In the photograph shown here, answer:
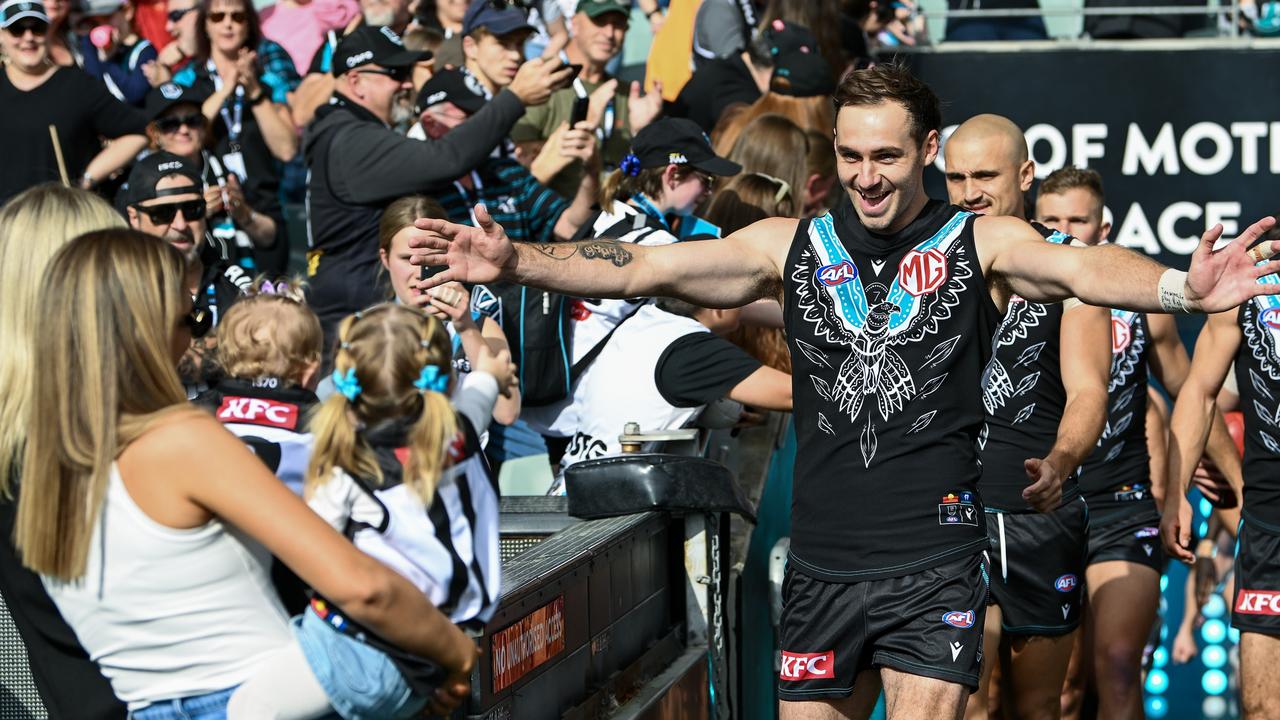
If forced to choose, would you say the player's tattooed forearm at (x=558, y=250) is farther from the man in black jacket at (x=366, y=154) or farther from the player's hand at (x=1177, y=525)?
the player's hand at (x=1177, y=525)

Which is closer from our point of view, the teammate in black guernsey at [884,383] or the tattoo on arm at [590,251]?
the teammate in black guernsey at [884,383]

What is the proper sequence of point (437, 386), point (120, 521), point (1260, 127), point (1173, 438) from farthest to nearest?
1. point (1260, 127)
2. point (1173, 438)
3. point (437, 386)
4. point (120, 521)

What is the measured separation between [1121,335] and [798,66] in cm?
325

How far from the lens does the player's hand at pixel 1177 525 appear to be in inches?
257

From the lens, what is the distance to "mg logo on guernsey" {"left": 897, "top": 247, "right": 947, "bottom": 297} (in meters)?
4.38

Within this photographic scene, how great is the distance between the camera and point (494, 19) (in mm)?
7719

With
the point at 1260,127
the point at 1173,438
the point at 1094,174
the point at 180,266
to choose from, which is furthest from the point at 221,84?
the point at 1260,127

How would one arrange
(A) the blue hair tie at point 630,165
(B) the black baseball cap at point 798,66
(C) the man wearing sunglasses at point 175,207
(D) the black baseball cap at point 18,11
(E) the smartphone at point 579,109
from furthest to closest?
(B) the black baseball cap at point 798,66
(E) the smartphone at point 579,109
(D) the black baseball cap at point 18,11
(A) the blue hair tie at point 630,165
(C) the man wearing sunglasses at point 175,207

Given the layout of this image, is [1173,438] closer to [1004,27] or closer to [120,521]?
[120,521]

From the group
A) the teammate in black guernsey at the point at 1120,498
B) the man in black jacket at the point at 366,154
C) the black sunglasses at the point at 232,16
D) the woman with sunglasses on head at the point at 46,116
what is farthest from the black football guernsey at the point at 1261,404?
the black sunglasses at the point at 232,16

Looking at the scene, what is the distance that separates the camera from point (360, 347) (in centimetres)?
320

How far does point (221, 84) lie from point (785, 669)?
554 cm

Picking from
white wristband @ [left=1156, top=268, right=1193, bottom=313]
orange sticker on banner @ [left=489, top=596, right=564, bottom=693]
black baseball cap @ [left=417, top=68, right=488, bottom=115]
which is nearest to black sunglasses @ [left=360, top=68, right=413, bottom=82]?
black baseball cap @ [left=417, top=68, right=488, bottom=115]

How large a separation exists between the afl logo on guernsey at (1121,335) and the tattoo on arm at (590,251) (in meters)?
3.02
